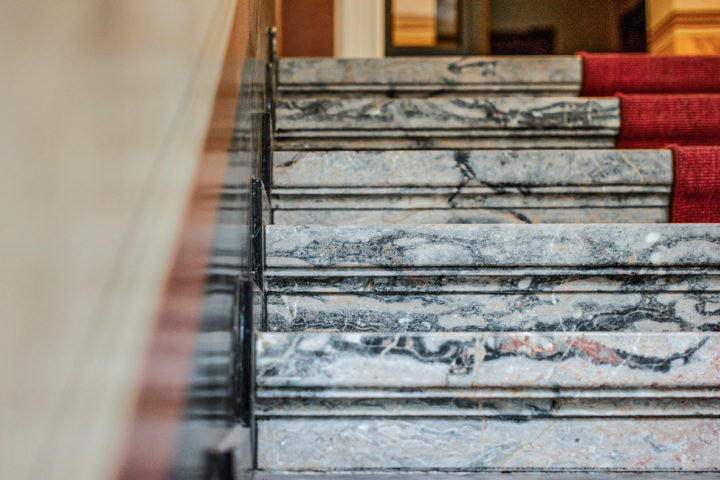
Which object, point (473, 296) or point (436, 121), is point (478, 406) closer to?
point (473, 296)

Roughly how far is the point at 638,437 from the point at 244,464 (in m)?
0.58

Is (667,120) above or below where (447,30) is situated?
below

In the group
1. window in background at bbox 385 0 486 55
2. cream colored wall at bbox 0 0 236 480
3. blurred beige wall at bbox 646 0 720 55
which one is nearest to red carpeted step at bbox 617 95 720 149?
cream colored wall at bbox 0 0 236 480

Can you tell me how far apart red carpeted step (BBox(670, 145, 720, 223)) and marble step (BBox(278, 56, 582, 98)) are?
50 cm

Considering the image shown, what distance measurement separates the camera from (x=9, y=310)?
0.24 meters

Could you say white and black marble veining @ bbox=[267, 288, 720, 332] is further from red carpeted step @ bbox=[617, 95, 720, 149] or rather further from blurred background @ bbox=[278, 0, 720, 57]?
blurred background @ bbox=[278, 0, 720, 57]

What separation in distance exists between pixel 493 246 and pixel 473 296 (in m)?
0.10

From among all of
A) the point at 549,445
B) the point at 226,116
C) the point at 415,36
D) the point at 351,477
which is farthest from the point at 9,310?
the point at 415,36

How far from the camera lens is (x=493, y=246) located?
1.12 m

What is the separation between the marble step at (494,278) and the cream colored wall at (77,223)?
2.22 feet

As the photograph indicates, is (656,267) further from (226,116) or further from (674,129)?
(226,116)

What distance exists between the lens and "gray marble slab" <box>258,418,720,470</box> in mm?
929

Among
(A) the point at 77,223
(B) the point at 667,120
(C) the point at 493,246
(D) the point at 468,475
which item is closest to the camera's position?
(A) the point at 77,223

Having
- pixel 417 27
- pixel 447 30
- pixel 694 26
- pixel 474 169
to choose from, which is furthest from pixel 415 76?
pixel 417 27
